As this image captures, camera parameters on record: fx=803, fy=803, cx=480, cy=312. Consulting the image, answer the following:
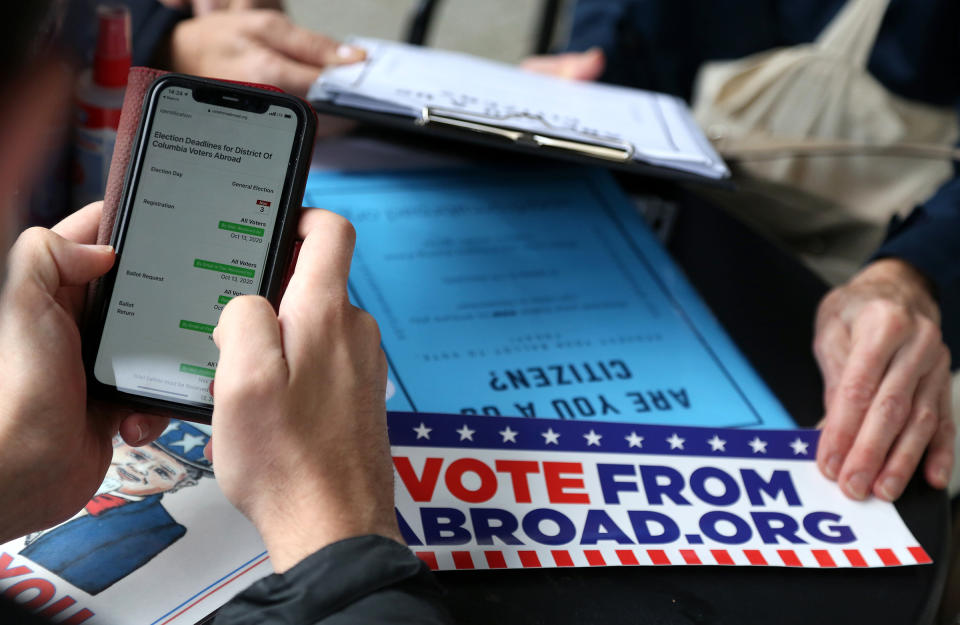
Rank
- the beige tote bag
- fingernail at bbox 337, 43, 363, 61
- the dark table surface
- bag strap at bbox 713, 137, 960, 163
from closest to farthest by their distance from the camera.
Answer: the dark table surface → fingernail at bbox 337, 43, 363, 61 → bag strap at bbox 713, 137, 960, 163 → the beige tote bag

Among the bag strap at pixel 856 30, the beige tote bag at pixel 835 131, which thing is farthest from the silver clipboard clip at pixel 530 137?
the bag strap at pixel 856 30

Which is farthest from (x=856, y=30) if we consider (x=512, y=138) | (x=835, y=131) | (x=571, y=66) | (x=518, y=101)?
(x=512, y=138)

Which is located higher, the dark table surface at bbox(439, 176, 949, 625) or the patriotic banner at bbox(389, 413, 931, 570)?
the patriotic banner at bbox(389, 413, 931, 570)

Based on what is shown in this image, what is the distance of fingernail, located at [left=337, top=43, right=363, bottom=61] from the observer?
875 mm

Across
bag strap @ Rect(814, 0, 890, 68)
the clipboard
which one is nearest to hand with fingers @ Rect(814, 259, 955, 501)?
the clipboard

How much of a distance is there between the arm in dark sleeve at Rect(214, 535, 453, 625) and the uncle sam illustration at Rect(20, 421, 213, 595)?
3.6 inches

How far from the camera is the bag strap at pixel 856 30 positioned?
1293mm

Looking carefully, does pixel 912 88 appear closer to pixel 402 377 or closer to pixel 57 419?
→ pixel 402 377

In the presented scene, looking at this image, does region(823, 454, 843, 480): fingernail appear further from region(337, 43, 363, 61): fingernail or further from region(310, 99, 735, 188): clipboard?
region(337, 43, 363, 61): fingernail

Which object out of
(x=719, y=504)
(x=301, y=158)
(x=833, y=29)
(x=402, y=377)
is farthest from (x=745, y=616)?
(x=833, y=29)

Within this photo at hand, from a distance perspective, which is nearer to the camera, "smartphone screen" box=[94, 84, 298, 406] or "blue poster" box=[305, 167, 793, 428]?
"smartphone screen" box=[94, 84, 298, 406]

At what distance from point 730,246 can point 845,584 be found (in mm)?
472

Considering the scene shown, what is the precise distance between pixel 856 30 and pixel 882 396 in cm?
83

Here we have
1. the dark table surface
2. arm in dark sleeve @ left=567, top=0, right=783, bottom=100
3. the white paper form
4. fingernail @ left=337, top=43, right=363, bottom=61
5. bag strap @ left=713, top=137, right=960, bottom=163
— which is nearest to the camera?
the dark table surface
